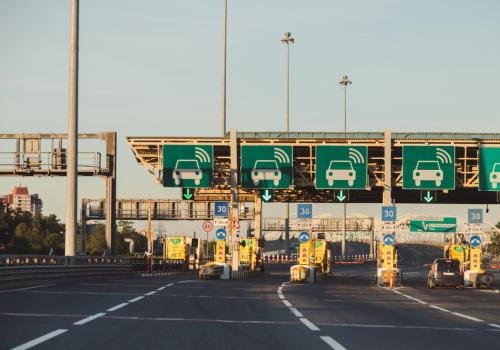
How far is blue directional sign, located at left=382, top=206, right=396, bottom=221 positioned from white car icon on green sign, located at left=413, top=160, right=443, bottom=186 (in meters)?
5.03

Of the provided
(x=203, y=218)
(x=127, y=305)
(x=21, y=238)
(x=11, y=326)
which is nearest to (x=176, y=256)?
(x=203, y=218)

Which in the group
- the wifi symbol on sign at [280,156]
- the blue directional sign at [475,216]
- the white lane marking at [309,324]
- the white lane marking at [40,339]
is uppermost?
the wifi symbol on sign at [280,156]

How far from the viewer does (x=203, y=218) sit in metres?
110

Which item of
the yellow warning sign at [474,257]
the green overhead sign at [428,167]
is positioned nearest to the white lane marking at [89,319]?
the yellow warning sign at [474,257]

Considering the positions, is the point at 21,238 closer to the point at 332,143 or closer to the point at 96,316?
the point at 332,143

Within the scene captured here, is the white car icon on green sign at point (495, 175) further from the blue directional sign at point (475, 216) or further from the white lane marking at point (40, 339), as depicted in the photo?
the white lane marking at point (40, 339)

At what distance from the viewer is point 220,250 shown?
174 ft

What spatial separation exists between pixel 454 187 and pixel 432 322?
35300 millimetres

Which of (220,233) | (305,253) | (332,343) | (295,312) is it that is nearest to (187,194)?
(220,233)

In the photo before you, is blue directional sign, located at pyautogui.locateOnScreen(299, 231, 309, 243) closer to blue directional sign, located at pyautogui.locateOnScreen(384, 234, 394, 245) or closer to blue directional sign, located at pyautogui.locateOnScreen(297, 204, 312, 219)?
blue directional sign, located at pyautogui.locateOnScreen(297, 204, 312, 219)

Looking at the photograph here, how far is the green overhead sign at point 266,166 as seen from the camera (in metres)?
54.1

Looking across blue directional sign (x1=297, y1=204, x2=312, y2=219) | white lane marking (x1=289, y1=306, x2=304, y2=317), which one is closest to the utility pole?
blue directional sign (x1=297, y1=204, x2=312, y2=219)

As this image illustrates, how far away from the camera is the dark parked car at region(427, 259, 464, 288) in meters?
44.6

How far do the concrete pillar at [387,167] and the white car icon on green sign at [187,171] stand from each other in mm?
10493
